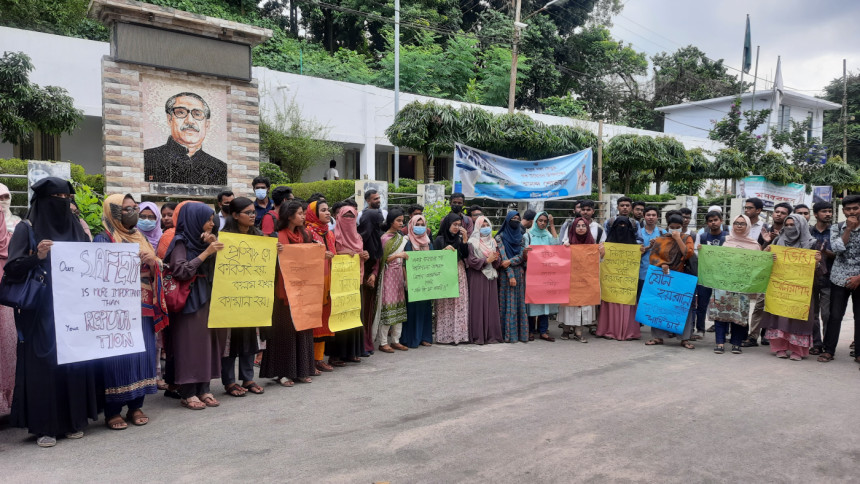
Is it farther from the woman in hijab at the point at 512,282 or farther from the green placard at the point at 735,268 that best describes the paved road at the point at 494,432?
the woman in hijab at the point at 512,282

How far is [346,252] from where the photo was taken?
5.96 m

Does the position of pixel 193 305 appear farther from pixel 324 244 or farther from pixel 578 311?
pixel 578 311

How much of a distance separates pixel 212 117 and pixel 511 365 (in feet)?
23.1

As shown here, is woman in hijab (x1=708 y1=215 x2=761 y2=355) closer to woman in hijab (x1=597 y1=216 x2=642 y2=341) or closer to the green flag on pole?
woman in hijab (x1=597 y1=216 x2=642 y2=341)

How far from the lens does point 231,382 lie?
495cm

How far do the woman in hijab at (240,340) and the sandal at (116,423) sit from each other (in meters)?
0.90

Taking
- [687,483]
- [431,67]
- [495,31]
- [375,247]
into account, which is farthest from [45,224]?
[495,31]

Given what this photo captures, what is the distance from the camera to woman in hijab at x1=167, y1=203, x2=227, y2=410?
174 inches

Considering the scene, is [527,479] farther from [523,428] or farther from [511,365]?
[511,365]

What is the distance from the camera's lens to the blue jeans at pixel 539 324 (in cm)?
760

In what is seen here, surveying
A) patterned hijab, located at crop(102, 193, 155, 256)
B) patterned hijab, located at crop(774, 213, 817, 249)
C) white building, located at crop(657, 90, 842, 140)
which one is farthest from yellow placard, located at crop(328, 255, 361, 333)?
white building, located at crop(657, 90, 842, 140)

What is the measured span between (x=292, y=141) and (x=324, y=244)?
1262 cm

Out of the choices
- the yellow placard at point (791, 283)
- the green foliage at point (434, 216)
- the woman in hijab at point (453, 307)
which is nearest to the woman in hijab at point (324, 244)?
the woman in hijab at point (453, 307)

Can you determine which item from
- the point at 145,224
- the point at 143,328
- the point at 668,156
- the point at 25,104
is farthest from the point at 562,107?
the point at 143,328
